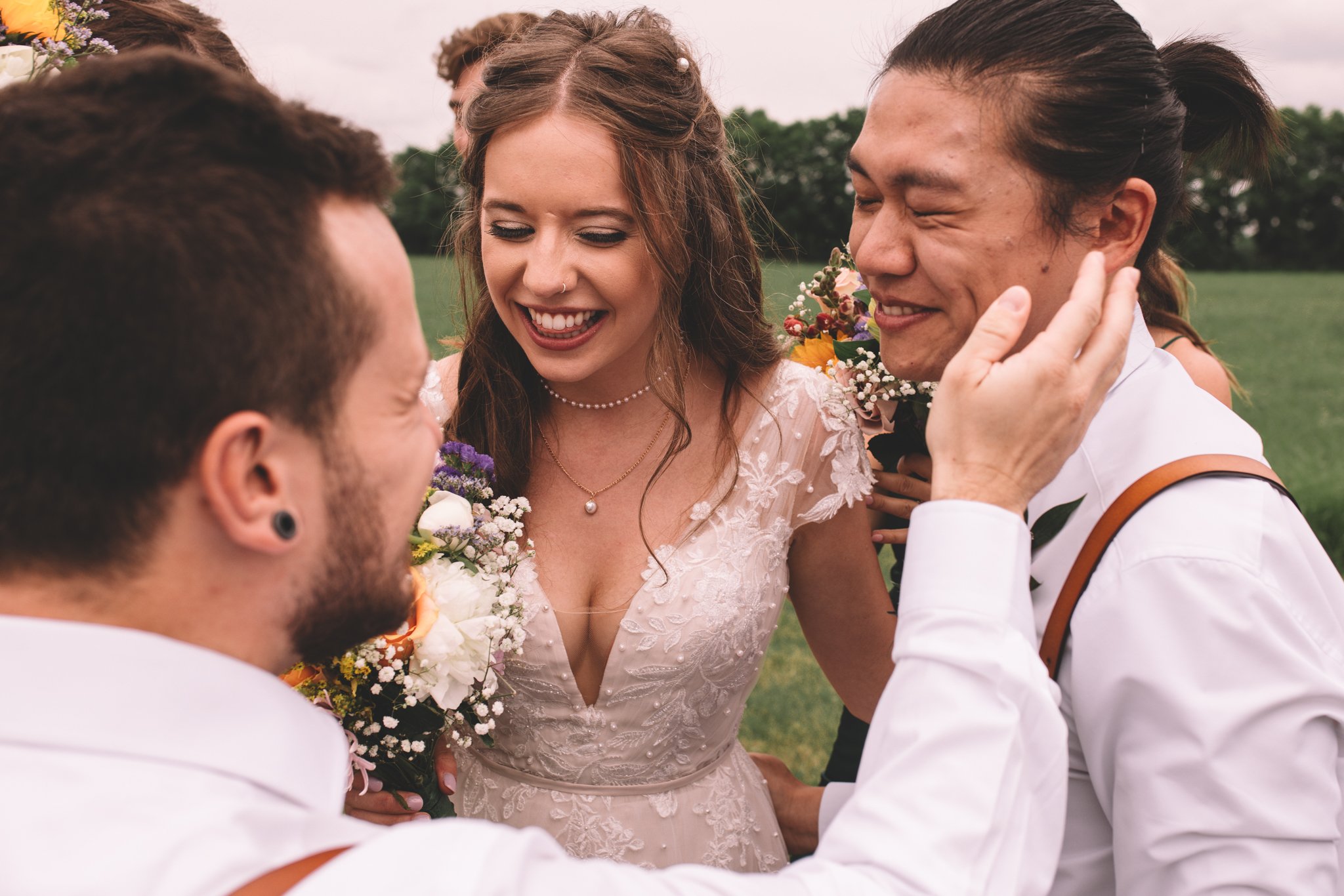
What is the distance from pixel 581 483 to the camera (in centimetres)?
299

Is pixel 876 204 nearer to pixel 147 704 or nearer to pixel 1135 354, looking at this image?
Answer: pixel 1135 354

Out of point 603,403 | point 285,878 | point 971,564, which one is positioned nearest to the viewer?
point 285,878

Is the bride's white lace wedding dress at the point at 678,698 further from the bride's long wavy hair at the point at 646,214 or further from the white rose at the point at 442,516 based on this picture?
the white rose at the point at 442,516

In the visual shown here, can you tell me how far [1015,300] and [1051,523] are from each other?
451 mm

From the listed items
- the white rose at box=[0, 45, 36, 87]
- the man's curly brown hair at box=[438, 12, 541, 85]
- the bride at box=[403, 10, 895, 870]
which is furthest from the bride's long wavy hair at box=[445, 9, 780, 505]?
the man's curly brown hair at box=[438, 12, 541, 85]

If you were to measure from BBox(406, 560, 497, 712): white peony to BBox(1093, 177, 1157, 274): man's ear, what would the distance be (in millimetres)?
1496

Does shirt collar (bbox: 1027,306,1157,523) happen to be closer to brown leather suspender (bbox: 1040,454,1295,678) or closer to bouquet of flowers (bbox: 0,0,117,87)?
brown leather suspender (bbox: 1040,454,1295,678)

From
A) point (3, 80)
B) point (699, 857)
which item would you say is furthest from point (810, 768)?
point (3, 80)

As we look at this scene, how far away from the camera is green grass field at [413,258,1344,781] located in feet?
20.1

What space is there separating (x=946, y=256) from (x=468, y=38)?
4.13m

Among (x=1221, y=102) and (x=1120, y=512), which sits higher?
(x=1221, y=102)

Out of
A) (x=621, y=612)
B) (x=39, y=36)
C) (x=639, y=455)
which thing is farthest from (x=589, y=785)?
(x=39, y=36)

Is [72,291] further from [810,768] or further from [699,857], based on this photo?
[810,768]

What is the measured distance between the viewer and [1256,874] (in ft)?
4.97
